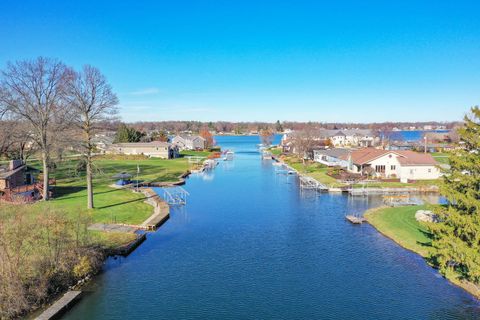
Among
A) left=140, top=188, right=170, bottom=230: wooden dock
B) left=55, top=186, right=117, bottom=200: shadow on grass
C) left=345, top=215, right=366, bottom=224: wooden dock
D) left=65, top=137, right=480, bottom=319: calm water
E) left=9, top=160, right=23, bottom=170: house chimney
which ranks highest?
left=9, top=160, right=23, bottom=170: house chimney

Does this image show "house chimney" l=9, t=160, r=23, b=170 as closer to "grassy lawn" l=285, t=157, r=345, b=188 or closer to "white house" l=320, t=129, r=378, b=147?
"grassy lawn" l=285, t=157, r=345, b=188

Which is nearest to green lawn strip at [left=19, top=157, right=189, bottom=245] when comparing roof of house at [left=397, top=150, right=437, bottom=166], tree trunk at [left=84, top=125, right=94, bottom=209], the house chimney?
tree trunk at [left=84, top=125, right=94, bottom=209]

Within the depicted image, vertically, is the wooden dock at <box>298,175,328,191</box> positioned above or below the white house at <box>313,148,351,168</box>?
below

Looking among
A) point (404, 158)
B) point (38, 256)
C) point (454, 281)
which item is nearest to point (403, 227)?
point (454, 281)

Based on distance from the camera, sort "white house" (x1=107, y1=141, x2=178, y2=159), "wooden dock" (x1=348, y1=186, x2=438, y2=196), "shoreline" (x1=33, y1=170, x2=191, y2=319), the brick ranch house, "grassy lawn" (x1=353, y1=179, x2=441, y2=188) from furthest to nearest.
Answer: "white house" (x1=107, y1=141, x2=178, y2=159) < "grassy lawn" (x1=353, y1=179, x2=441, y2=188) < "wooden dock" (x1=348, y1=186, x2=438, y2=196) < the brick ranch house < "shoreline" (x1=33, y1=170, x2=191, y2=319)

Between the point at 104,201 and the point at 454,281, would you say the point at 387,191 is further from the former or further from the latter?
the point at 104,201

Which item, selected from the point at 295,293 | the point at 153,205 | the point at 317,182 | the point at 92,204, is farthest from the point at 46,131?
the point at 317,182
